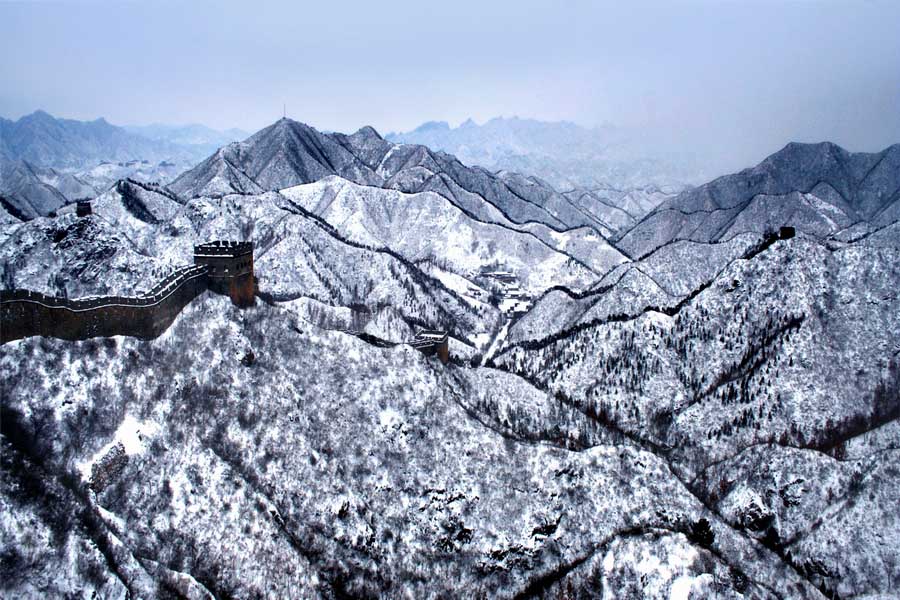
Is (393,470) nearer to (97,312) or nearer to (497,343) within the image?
(97,312)

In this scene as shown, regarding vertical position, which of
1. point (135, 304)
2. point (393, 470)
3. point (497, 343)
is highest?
point (135, 304)

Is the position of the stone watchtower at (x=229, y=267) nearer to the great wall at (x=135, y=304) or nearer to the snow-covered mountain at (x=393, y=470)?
the great wall at (x=135, y=304)

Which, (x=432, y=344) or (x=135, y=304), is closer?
(x=135, y=304)

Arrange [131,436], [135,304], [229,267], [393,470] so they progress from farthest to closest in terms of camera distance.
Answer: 1. [229,267]
2. [393,470]
3. [135,304]
4. [131,436]

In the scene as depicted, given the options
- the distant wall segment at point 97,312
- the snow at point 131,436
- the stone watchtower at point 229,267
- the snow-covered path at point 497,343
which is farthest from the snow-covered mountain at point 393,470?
the snow-covered path at point 497,343

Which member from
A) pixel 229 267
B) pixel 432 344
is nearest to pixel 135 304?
pixel 229 267

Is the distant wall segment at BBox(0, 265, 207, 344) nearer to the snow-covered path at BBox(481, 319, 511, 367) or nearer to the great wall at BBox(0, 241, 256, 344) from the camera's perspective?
the great wall at BBox(0, 241, 256, 344)
